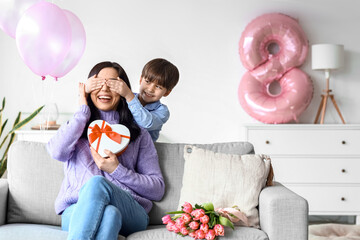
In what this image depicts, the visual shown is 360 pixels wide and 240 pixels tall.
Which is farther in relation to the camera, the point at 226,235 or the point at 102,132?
the point at 102,132

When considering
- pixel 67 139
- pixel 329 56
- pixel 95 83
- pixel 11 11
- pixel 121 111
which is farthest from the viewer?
pixel 329 56

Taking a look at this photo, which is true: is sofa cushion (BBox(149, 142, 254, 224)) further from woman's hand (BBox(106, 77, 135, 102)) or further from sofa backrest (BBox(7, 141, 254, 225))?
woman's hand (BBox(106, 77, 135, 102))

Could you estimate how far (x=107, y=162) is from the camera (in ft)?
6.65

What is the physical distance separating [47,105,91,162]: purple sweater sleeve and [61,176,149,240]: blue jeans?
236mm

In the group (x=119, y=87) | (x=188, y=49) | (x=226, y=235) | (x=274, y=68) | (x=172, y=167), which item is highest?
(x=188, y=49)

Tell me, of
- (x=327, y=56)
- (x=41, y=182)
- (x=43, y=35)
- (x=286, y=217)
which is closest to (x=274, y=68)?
(x=327, y=56)

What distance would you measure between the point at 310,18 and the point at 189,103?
1325 millimetres

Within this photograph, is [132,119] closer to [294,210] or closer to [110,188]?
[110,188]

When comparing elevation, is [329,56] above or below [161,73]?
above

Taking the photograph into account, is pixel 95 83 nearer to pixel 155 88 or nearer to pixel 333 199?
pixel 155 88

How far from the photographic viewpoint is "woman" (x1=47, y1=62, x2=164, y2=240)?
5.96 ft

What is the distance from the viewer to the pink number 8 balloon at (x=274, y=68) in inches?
155

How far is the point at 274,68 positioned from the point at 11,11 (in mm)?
2250

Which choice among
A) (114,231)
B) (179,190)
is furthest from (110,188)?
(179,190)
